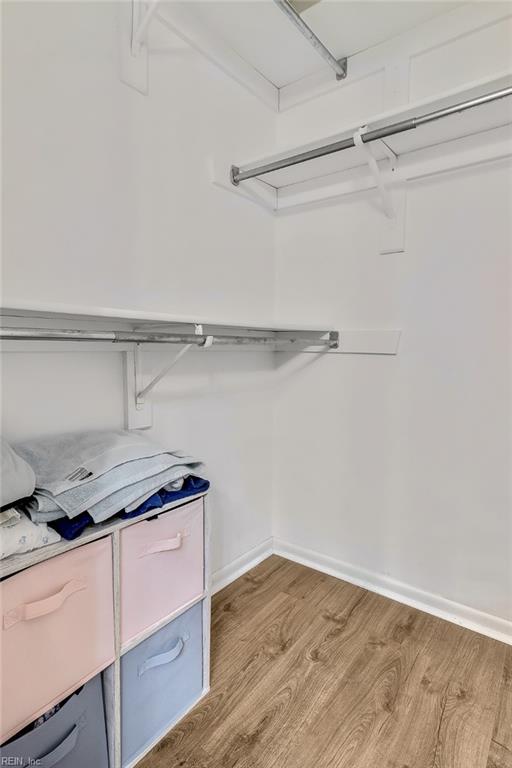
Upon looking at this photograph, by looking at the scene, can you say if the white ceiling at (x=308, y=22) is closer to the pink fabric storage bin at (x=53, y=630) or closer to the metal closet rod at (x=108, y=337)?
the metal closet rod at (x=108, y=337)

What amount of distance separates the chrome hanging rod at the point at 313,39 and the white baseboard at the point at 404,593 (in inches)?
82.2

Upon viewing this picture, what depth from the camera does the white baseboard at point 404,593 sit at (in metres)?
1.49

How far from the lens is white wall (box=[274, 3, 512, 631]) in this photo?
1442 millimetres

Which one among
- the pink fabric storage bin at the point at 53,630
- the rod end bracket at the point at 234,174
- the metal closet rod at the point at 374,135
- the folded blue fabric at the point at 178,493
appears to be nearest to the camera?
the pink fabric storage bin at the point at 53,630

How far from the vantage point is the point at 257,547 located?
197 centimetres

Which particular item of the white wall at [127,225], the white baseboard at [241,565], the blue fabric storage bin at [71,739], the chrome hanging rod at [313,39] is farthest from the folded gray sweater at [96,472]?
the chrome hanging rod at [313,39]

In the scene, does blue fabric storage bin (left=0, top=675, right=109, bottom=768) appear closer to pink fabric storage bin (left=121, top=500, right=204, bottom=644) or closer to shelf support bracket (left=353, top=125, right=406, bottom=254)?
pink fabric storage bin (left=121, top=500, right=204, bottom=644)

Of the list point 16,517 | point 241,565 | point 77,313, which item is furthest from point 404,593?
point 77,313

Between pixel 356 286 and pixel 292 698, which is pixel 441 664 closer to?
pixel 292 698

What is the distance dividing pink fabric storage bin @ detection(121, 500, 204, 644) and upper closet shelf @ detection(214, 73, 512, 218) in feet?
4.07

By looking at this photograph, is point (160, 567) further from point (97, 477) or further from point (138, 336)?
point (138, 336)

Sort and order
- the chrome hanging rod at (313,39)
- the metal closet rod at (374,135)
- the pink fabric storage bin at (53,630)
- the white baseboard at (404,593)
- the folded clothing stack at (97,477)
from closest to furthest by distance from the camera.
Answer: the pink fabric storage bin at (53,630) → the folded clothing stack at (97,477) → the metal closet rod at (374,135) → the chrome hanging rod at (313,39) → the white baseboard at (404,593)

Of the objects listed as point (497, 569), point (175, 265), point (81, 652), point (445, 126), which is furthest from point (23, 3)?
point (497, 569)

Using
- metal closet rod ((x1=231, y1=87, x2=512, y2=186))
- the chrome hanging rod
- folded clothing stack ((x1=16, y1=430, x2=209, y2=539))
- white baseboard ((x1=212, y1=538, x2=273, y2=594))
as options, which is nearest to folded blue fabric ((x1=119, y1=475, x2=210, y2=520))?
folded clothing stack ((x1=16, y1=430, x2=209, y2=539))
